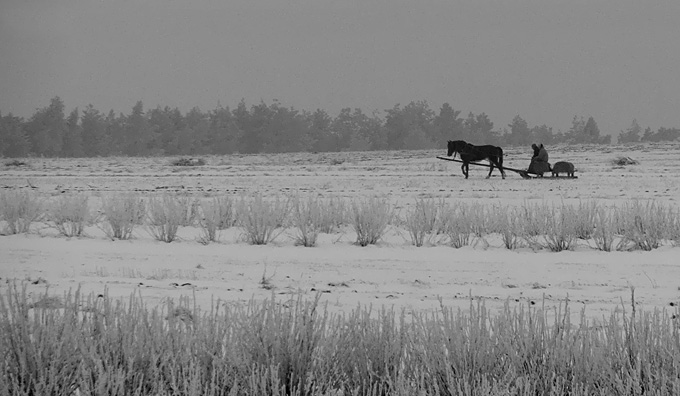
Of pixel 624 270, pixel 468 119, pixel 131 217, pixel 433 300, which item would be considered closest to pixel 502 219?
pixel 624 270

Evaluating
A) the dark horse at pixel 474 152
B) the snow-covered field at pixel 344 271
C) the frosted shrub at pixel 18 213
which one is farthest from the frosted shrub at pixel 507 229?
the dark horse at pixel 474 152

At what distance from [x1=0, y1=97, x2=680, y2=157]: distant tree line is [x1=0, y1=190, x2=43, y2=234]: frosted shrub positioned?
244ft

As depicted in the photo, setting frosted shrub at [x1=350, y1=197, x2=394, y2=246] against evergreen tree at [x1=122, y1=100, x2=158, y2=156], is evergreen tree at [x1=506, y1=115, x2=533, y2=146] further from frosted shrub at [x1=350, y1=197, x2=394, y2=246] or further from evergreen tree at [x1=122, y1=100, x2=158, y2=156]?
frosted shrub at [x1=350, y1=197, x2=394, y2=246]

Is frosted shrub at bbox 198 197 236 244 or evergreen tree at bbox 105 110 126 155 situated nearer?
frosted shrub at bbox 198 197 236 244

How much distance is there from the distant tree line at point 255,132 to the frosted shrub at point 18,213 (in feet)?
244

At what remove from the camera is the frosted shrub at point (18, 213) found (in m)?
13.9

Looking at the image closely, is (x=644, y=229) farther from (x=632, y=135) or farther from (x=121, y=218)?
(x=632, y=135)

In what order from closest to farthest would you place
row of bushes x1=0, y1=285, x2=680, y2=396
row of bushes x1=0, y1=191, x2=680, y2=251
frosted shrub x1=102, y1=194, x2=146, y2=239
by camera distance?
row of bushes x1=0, y1=285, x2=680, y2=396
row of bushes x1=0, y1=191, x2=680, y2=251
frosted shrub x1=102, y1=194, x2=146, y2=239

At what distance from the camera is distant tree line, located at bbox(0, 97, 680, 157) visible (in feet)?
309

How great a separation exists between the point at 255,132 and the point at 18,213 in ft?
272

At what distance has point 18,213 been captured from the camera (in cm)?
1491

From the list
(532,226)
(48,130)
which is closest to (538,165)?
(532,226)

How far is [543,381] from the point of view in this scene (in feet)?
15.3

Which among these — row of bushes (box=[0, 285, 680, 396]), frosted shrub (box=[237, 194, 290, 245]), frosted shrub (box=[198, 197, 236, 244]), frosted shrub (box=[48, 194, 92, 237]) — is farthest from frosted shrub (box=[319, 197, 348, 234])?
row of bushes (box=[0, 285, 680, 396])
